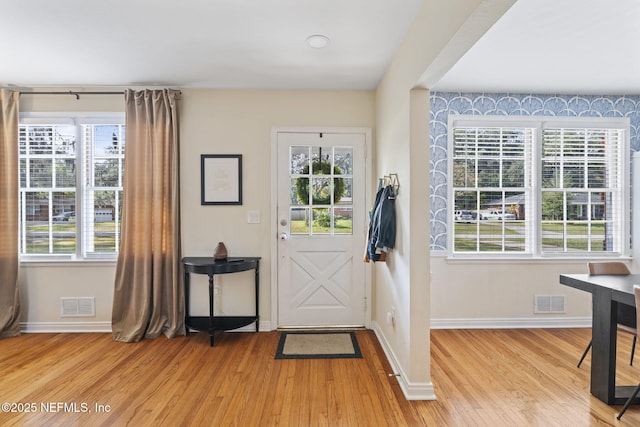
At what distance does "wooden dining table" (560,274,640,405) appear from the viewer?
2.22 metres

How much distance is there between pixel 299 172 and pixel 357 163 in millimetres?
639

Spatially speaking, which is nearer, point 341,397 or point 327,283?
point 341,397

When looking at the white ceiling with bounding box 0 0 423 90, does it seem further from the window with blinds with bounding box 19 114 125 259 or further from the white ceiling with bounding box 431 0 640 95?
the white ceiling with bounding box 431 0 640 95

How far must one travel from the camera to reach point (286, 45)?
2609 mm

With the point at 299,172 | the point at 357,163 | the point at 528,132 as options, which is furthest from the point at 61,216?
the point at 528,132

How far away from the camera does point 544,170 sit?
3711mm

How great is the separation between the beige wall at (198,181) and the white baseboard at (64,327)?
11 mm

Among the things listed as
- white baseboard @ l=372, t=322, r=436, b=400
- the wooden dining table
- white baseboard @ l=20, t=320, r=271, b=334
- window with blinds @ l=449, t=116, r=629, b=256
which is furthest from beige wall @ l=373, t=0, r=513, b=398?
white baseboard @ l=20, t=320, r=271, b=334

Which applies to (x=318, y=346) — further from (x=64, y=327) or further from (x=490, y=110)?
(x=490, y=110)

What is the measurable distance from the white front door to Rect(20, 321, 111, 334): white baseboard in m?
1.88

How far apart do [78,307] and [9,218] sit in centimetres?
113

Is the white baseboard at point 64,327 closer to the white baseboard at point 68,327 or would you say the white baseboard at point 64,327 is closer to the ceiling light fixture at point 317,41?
the white baseboard at point 68,327

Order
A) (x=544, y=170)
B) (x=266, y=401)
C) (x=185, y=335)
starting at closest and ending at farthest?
1. (x=266, y=401)
2. (x=185, y=335)
3. (x=544, y=170)

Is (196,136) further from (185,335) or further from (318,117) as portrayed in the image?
(185,335)
